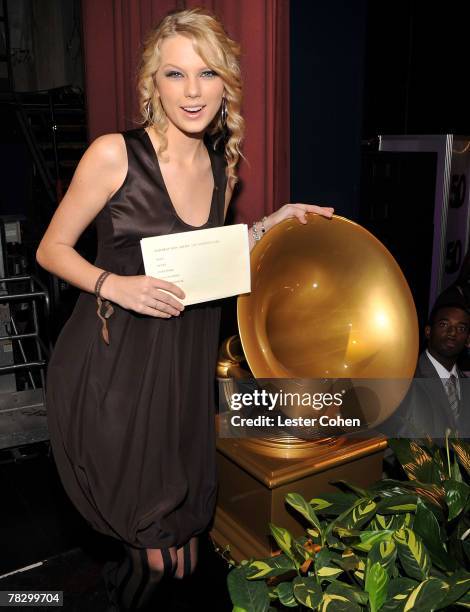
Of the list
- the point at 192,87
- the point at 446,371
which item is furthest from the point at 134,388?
the point at 446,371

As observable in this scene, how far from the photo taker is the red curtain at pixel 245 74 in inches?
75.2

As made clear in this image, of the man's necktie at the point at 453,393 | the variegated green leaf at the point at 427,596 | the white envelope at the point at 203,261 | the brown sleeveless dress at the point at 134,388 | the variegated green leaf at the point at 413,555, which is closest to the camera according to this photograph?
the variegated green leaf at the point at 427,596

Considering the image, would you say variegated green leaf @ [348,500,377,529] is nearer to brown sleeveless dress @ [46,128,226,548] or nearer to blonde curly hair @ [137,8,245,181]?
brown sleeveless dress @ [46,128,226,548]

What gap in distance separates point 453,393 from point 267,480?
1.06m

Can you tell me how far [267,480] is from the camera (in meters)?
1.71

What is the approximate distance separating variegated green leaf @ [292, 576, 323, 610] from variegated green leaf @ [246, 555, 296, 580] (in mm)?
49

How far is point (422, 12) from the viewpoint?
166 inches

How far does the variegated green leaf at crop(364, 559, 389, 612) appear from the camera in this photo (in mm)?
909

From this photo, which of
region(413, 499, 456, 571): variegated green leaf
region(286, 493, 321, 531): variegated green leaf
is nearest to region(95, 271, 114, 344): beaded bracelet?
region(286, 493, 321, 531): variegated green leaf

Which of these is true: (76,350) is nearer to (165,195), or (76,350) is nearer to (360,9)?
(165,195)

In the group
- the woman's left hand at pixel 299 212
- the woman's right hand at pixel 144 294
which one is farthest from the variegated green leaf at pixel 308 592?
the woman's left hand at pixel 299 212

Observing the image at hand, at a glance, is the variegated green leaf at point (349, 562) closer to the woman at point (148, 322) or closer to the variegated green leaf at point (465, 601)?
the variegated green leaf at point (465, 601)

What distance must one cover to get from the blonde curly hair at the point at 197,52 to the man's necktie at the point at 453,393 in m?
1.44

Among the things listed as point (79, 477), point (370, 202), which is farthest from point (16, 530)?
point (370, 202)
